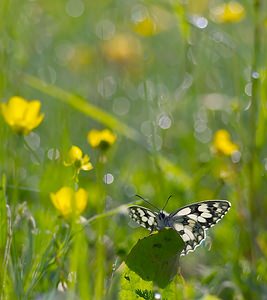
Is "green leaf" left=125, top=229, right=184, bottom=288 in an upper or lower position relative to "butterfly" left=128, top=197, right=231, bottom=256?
lower

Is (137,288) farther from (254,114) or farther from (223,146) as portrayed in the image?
(223,146)

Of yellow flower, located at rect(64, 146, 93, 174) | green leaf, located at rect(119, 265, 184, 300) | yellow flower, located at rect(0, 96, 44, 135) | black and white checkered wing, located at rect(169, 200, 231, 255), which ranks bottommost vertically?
green leaf, located at rect(119, 265, 184, 300)

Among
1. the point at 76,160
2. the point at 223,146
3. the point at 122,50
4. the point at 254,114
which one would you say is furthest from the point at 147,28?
the point at 76,160

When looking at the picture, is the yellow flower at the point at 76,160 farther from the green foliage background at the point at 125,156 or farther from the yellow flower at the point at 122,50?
the yellow flower at the point at 122,50

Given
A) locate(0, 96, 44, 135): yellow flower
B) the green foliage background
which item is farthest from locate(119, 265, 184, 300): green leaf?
locate(0, 96, 44, 135): yellow flower

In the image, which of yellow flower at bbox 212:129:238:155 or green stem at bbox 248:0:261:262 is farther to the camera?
yellow flower at bbox 212:129:238:155

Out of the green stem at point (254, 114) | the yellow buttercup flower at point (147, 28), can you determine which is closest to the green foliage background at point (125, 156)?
the green stem at point (254, 114)

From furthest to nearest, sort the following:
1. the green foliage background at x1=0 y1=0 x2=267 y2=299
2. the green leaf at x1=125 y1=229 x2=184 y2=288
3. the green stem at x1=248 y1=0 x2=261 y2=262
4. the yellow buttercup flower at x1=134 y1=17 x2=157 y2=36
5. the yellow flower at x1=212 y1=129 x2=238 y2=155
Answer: the yellow buttercup flower at x1=134 y1=17 x2=157 y2=36
the yellow flower at x1=212 y1=129 x2=238 y2=155
the green stem at x1=248 y1=0 x2=261 y2=262
the green foliage background at x1=0 y1=0 x2=267 y2=299
the green leaf at x1=125 y1=229 x2=184 y2=288

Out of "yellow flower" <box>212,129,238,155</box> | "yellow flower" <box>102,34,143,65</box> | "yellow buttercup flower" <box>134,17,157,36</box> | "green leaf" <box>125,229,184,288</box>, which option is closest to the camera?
"green leaf" <box>125,229,184,288</box>

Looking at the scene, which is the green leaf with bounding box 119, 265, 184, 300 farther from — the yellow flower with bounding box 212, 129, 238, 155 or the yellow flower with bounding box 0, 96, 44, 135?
the yellow flower with bounding box 212, 129, 238, 155
